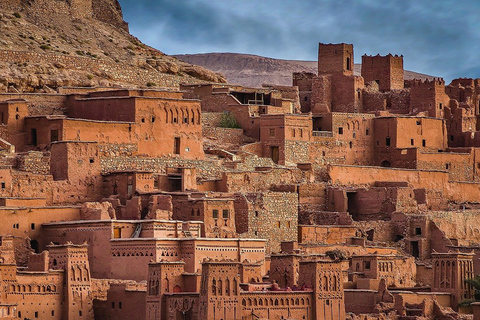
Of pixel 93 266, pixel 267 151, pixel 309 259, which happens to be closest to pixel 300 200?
pixel 267 151

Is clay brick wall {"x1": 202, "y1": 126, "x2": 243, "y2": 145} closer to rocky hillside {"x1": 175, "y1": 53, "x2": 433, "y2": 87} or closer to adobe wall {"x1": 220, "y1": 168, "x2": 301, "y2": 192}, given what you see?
adobe wall {"x1": 220, "y1": 168, "x2": 301, "y2": 192}

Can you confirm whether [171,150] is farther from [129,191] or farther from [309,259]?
[309,259]

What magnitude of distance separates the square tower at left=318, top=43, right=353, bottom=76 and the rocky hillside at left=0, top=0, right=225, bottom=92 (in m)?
4.16

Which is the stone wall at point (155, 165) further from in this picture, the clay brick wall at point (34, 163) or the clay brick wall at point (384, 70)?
the clay brick wall at point (384, 70)

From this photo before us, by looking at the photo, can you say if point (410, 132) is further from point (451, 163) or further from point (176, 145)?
point (176, 145)

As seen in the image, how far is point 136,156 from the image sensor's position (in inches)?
2306

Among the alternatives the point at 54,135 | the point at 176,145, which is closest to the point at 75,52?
the point at 176,145

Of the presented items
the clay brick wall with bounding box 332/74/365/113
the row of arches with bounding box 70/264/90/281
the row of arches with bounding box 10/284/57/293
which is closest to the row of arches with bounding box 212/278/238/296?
the row of arches with bounding box 70/264/90/281

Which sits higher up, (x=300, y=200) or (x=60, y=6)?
(x=60, y=6)

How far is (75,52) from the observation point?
68.8 m

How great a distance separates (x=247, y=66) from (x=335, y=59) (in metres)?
33.4

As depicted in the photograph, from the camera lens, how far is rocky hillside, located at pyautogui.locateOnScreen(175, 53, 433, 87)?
4045 inches

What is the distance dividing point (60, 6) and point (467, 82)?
56.6 feet

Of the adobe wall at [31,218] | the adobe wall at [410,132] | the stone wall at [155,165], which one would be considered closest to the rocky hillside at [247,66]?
the adobe wall at [410,132]
